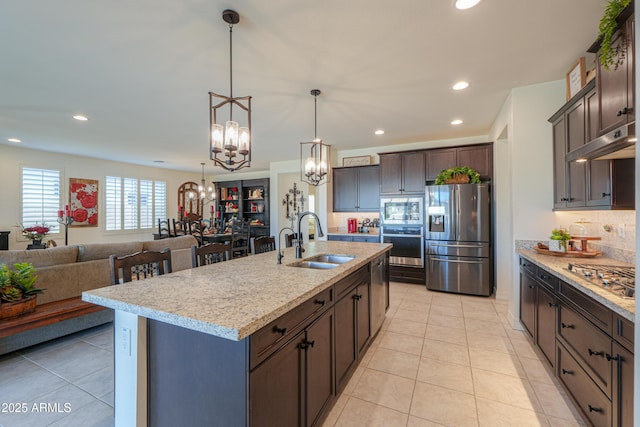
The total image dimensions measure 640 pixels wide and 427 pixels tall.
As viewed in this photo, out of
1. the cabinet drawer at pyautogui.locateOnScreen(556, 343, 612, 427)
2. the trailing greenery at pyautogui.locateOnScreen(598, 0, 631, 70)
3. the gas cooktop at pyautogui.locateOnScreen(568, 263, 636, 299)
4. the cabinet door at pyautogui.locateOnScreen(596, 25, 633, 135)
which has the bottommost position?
the cabinet drawer at pyautogui.locateOnScreen(556, 343, 612, 427)

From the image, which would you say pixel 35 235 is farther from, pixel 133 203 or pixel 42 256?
pixel 42 256

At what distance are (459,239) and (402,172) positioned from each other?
153cm

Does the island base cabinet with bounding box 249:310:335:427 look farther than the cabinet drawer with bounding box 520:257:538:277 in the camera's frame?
No

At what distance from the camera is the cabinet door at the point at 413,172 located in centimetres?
486

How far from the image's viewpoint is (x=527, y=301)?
8.74 ft

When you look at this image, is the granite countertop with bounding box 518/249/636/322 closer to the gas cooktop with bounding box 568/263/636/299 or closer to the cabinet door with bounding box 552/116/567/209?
the gas cooktop with bounding box 568/263/636/299

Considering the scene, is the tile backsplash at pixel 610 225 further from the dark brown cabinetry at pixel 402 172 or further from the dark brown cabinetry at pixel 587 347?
the dark brown cabinetry at pixel 402 172

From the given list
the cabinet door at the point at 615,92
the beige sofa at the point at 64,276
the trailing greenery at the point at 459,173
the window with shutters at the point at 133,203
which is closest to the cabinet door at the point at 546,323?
the cabinet door at the point at 615,92

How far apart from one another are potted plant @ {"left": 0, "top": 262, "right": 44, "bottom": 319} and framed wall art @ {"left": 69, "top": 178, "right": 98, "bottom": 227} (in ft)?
14.5

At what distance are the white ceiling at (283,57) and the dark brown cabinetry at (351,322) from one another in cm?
187

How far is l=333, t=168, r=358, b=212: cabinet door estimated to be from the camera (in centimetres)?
566

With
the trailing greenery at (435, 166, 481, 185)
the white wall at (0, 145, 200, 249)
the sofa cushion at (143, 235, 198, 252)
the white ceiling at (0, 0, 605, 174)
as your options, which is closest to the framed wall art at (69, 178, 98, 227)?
the white wall at (0, 145, 200, 249)

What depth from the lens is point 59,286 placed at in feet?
9.40

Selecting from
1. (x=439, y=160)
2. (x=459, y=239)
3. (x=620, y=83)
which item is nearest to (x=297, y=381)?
(x=620, y=83)
